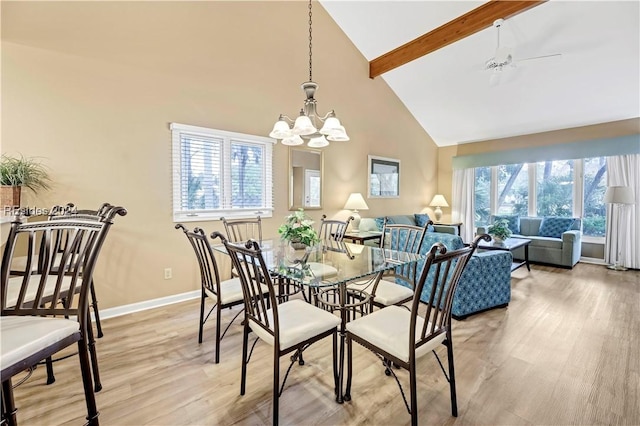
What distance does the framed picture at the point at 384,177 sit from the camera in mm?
5656

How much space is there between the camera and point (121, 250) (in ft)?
9.89

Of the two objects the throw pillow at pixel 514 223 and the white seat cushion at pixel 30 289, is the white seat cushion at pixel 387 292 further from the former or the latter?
the throw pillow at pixel 514 223

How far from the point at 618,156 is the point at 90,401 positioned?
7280 mm

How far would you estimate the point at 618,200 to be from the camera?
462 centimetres

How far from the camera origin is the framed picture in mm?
5656

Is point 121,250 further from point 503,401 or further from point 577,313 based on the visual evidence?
point 577,313

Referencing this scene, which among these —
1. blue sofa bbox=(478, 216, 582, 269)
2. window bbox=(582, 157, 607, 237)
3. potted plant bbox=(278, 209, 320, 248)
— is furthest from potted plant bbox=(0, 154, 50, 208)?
window bbox=(582, 157, 607, 237)

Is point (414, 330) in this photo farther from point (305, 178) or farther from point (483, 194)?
point (483, 194)

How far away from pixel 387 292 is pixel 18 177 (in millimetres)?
3043

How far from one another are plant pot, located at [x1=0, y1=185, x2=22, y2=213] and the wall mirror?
2.82m

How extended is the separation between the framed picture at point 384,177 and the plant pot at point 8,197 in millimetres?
4690

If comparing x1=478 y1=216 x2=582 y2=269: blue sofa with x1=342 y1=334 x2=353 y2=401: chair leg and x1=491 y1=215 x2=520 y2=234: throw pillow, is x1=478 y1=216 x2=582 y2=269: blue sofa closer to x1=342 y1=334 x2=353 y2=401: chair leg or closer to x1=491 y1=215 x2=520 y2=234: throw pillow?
x1=491 y1=215 x2=520 y2=234: throw pillow

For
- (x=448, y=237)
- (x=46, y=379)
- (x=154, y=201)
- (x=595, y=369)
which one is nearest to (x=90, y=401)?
(x=46, y=379)

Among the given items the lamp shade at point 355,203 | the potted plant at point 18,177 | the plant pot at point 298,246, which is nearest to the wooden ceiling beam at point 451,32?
the lamp shade at point 355,203
